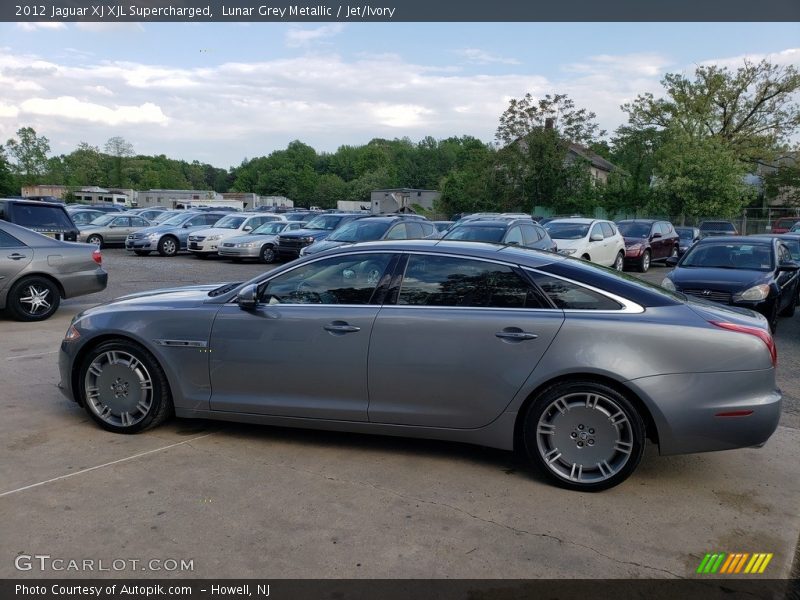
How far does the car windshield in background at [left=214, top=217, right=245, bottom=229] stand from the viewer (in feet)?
81.1

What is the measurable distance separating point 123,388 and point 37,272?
5.89 m

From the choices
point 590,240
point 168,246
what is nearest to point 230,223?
point 168,246

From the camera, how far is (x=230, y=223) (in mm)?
24969

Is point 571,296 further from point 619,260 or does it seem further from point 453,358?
point 619,260

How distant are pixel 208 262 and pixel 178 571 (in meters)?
20.0

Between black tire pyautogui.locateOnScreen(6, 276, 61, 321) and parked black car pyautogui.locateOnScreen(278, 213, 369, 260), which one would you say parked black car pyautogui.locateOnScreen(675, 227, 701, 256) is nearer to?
parked black car pyautogui.locateOnScreen(278, 213, 369, 260)

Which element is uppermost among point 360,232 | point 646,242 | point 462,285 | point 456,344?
point 360,232

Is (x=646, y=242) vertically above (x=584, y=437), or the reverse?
(x=646, y=242)

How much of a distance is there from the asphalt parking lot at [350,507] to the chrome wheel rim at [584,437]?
17cm

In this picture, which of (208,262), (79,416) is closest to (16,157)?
(208,262)

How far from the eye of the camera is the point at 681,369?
13.6 ft

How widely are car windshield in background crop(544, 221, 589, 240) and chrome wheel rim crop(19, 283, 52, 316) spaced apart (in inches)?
511

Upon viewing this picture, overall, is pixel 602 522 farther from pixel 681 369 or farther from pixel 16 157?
pixel 16 157

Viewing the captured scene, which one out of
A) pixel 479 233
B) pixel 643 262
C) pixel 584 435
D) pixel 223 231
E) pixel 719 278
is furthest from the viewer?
pixel 223 231
